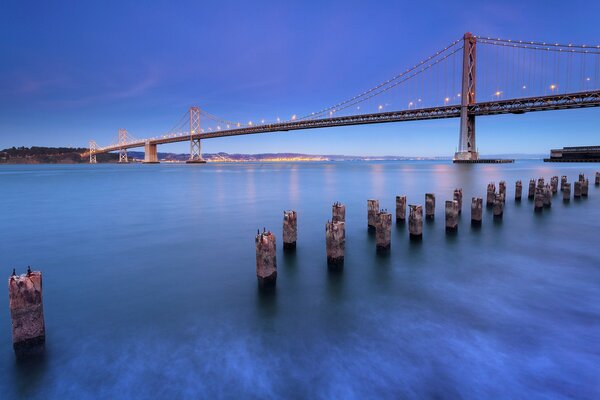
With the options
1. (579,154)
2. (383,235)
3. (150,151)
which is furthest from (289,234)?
(150,151)

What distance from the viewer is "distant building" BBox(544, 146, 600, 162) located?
191 feet

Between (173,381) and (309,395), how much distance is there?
1.35 metres

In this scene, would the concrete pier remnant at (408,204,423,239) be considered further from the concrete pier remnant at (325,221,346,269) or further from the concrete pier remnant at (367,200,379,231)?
the concrete pier remnant at (325,221,346,269)

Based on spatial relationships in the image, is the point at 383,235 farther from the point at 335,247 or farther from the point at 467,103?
the point at 467,103

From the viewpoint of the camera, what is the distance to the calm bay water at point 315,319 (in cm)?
363

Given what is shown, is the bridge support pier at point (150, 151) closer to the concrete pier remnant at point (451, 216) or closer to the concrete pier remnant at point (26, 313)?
the concrete pier remnant at point (451, 216)

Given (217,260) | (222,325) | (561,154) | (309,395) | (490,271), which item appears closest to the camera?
(309,395)

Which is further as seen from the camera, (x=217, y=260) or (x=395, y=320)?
(x=217, y=260)

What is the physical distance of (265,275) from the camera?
238 inches

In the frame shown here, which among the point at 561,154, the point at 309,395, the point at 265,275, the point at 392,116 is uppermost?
the point at 392,116

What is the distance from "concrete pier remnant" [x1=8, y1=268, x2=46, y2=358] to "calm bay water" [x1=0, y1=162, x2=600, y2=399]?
0.15 metres

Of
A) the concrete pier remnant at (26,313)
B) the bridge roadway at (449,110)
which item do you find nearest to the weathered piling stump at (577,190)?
the concrete pier remnant at (26,313)

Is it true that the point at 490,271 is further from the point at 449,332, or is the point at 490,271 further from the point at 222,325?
the point at 222,325

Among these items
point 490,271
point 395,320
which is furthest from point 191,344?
point 490,271
